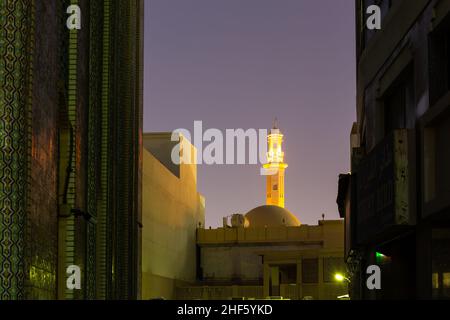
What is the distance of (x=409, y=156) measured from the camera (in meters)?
13.5

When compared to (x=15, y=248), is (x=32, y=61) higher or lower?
higher

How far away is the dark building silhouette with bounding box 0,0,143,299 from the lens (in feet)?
36.1

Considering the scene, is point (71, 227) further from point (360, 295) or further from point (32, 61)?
point (360, 295)

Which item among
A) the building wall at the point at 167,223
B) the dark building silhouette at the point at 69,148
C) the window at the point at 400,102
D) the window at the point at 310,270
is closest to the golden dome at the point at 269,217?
the building wall at the point at 167,223

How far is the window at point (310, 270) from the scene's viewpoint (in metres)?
44.4

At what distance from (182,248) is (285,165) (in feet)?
121

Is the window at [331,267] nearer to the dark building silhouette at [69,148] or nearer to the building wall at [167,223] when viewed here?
the building wall at [167,223]

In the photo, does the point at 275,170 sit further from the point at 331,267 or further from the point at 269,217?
the point at 331,267

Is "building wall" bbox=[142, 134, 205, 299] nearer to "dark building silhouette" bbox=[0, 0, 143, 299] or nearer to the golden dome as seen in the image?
the golden dome

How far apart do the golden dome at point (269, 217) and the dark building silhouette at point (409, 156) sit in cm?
4008
